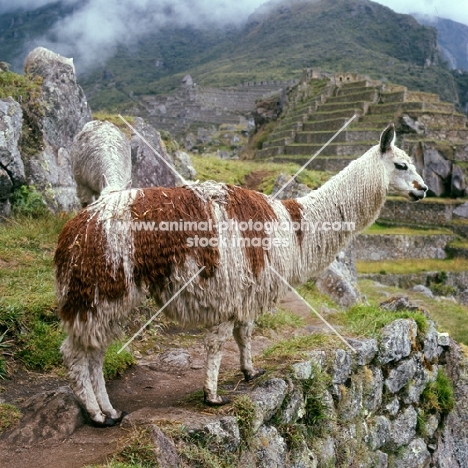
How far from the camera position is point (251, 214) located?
3965 mm

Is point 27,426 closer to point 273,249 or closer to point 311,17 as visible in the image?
point 273,249

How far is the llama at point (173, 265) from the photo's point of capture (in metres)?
3.49

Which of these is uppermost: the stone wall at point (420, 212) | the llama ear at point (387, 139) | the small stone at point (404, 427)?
the llama ear at point (387, 139)

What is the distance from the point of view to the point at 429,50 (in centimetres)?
11794

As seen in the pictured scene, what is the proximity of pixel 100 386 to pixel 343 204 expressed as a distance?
7.94 ft

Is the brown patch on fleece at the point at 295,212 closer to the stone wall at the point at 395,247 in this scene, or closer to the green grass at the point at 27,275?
the green grass at the point at 27,275

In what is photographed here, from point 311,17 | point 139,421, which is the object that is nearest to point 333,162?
point 139,421

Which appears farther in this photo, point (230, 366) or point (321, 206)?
point (230, 366)

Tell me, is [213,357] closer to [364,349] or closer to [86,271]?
[86,271]

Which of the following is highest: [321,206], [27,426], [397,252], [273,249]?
[321,206]

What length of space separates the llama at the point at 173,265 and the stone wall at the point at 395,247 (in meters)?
18.8

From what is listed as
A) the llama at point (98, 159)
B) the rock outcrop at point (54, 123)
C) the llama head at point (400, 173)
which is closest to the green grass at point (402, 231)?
the rock outcrop at point (54, 123)

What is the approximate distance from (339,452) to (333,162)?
79.9ft

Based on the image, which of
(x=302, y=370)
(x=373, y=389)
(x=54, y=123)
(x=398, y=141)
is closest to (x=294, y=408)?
(x=302, y=370)
